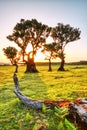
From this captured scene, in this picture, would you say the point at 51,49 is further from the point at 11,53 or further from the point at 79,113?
the point at 79,113

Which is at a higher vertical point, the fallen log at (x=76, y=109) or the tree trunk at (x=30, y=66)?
the fallen log at (x=76, y=109)

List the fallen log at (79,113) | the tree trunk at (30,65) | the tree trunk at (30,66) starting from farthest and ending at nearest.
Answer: the tree trunk at (30,65)
the tree trunk at (30,66)
the fallen log at (79,113)

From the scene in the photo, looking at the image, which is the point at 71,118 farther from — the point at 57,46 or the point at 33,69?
the point at 57,46

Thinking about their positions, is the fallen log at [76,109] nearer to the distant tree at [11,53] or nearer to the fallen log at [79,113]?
the fallen log at [79,113]

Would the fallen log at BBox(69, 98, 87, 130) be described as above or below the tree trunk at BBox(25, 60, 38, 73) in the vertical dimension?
above

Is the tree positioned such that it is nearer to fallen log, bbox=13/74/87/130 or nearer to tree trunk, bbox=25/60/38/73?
tree trunk, bbox=25/60/38/73

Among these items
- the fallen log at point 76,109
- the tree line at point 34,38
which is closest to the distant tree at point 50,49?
the tree line at point 34,38

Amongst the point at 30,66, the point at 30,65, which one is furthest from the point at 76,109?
the point at 30,65

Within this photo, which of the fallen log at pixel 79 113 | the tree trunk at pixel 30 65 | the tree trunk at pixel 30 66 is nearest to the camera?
the fallen log at pixel 79 113

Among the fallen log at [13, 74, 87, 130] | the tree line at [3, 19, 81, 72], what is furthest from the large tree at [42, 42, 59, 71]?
the fallen log at [13, 74, 87, 130]

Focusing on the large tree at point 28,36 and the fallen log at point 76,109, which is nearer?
the fallen log at point 76,109

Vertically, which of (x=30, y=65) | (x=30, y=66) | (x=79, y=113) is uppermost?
(x=79, y=113)

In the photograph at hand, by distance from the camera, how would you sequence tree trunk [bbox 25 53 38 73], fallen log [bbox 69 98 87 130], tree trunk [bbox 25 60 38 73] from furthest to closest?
tree trunk [bbox 25 53 38 73] < tree trunk [bbox 25 60 38 73] < fallen log [bbox 69 98 87 130]

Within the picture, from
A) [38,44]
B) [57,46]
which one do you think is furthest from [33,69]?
[57,46]
